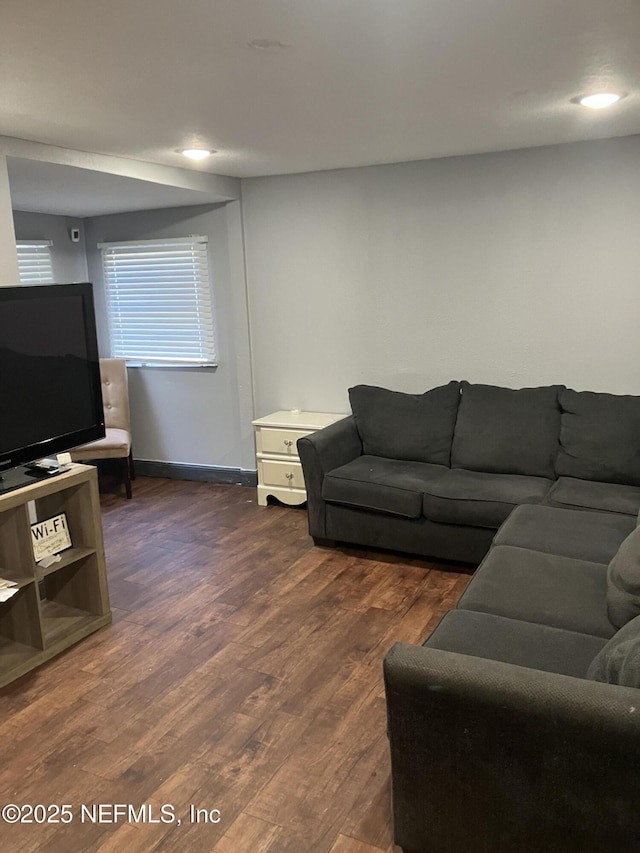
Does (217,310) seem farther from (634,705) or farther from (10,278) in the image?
(634,705)

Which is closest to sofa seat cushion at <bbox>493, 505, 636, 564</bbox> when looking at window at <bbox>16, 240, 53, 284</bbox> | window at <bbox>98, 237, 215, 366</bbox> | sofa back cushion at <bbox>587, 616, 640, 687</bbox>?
sofa back cushion at <bbox>587, 616, 640, 687</bbox>

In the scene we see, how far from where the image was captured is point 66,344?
3121mm

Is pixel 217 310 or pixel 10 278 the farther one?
pixel 217 310

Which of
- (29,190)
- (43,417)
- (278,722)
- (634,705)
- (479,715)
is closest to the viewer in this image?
(634,705)

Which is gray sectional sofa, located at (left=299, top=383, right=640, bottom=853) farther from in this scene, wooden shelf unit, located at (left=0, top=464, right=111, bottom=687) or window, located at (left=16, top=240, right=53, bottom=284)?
window, located at (left=16, top=240, right=53, bottom=284)

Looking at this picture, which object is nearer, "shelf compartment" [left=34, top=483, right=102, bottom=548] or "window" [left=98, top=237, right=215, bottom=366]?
"shelf compartment" [left=34, top=483, right=102, bottom=548]

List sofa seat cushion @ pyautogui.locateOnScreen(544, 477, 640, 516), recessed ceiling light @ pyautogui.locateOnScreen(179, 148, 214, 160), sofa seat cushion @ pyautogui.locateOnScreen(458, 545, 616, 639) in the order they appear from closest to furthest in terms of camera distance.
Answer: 1. sofa seat cushion @ pyautogui.locateOnScreen(458, 545, 616, 639)
2. sofa seat cushion @ pyautogui.locateOnScreen(544, 477, 640, 516)
3. recessed ceiling light @ pyautogui.locateOnScreen(179, 148, 214, 160)

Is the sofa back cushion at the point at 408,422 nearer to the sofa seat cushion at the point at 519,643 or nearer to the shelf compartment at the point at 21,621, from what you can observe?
the sofa seat cushion at the point at 519,643

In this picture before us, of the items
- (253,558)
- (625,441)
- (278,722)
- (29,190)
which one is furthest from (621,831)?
(29,190)

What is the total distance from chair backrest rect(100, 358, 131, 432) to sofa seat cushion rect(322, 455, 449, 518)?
211cm

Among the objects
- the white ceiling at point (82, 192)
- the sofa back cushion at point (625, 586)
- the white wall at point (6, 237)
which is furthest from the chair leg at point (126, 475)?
the sofa back cushion at point (625, 586)

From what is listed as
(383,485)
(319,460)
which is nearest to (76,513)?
(319,460)

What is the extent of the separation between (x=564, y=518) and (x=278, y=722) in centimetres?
152

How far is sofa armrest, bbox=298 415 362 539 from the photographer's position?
4.04m
